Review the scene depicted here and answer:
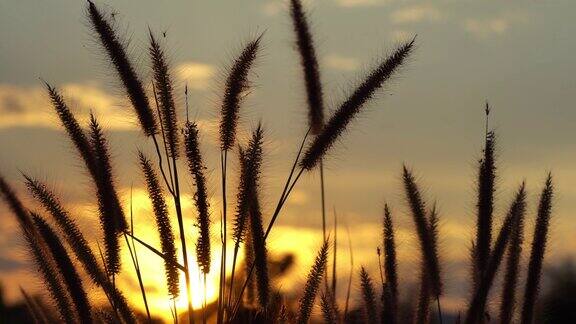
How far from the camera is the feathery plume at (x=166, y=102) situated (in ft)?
15.9

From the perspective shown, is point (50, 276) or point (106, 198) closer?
point (106, 198)

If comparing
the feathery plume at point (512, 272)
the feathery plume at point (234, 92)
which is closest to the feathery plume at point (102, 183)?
the feathery plume at point (234, 92)

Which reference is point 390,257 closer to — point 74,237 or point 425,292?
point 425,292

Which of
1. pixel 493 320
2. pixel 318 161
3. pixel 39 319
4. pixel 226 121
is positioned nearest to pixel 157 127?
pixel 226 121

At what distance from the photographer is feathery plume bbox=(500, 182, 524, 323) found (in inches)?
202

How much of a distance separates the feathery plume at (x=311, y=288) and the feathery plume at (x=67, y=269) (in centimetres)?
85

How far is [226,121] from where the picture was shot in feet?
16.2

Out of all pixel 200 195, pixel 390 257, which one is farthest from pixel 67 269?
pixel 390 257

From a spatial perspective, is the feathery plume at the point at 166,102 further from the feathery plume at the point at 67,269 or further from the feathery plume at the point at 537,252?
the feathery plume at the point at 537,252

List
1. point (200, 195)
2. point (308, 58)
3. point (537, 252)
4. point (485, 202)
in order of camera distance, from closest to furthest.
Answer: point (200, 195) → point (485, 202) → point (537, 252) → point (308, 58)

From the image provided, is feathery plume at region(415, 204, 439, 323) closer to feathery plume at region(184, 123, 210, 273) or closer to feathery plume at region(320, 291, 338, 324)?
feathery plume at region(320, 291, 338, 324)

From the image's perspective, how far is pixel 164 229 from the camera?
15.2ft

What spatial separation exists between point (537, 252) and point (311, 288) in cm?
101

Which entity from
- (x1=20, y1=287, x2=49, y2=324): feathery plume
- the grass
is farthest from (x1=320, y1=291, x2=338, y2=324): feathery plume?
(x1=20, y1=287, x2=49, y2=324): feathery plume
